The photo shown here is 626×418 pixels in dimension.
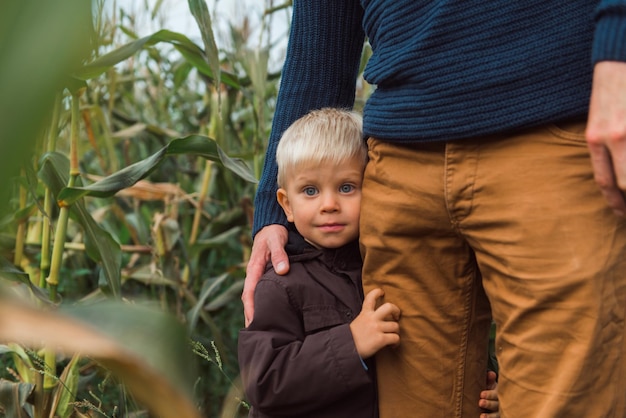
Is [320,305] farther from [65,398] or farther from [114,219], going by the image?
[114,219]

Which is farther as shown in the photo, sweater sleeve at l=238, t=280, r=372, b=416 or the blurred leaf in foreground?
sweater sleeve at l=238, t=280, r=372, b=416

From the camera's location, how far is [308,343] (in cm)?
107

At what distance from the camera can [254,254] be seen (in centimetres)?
121

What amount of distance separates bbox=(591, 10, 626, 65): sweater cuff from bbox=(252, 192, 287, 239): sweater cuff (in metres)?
0.62

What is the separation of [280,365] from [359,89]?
6.02 feet

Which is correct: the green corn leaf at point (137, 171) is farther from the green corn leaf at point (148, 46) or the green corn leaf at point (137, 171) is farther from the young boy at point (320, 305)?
the young boy at point (320, 305)

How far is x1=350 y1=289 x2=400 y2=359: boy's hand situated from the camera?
1.01m

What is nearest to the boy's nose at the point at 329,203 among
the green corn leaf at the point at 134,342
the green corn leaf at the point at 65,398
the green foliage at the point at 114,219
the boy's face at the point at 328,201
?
the boy's face at the point at 328,201

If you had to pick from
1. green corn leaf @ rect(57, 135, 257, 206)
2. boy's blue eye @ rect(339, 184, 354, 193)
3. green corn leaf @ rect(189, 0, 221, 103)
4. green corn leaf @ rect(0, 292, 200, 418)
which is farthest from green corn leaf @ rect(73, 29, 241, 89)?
green corn leaf @ rect(0, 292, 200, 418)

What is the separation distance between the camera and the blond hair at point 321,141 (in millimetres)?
1122

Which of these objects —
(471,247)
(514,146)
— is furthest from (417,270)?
(514,146)

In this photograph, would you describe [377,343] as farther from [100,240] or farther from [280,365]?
[100,240]

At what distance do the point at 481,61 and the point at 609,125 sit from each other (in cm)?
20

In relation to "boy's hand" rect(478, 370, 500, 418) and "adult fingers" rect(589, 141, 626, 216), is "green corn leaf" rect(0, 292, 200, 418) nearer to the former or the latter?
"adult fingers" rect(589, 141, 626, 216)
